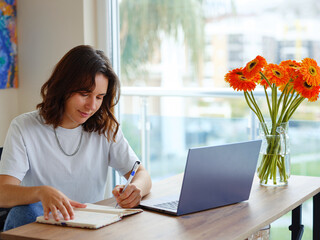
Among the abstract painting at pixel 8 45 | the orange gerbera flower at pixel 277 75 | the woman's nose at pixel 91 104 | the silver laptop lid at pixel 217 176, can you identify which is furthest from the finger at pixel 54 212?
the abstract painting at pixel 8 45

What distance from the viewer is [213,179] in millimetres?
1705

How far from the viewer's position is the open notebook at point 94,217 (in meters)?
1.51

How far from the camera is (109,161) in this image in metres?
2.20

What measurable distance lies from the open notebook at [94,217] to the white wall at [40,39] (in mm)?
1750

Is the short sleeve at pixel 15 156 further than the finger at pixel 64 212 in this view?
Yes

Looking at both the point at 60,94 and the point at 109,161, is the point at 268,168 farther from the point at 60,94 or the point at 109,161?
the point at 60,94

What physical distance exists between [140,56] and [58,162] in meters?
1.49

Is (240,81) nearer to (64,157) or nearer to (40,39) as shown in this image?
(64,157)

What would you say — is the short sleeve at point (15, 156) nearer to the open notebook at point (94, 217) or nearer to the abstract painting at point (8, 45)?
the open notebook at point (94, 217)

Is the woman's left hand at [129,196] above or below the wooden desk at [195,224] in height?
above

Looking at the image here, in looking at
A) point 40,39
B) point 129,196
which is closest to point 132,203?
point 129,196

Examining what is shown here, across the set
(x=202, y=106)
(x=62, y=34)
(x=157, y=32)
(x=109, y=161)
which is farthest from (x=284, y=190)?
(x=62, y=34)

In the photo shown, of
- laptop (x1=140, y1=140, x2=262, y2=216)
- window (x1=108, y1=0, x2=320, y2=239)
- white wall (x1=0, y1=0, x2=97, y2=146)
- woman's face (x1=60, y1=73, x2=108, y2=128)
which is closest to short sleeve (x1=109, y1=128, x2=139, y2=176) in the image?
woman's face (x1=60, y1=73, x2=108, y2=128)

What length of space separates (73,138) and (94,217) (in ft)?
1.91
